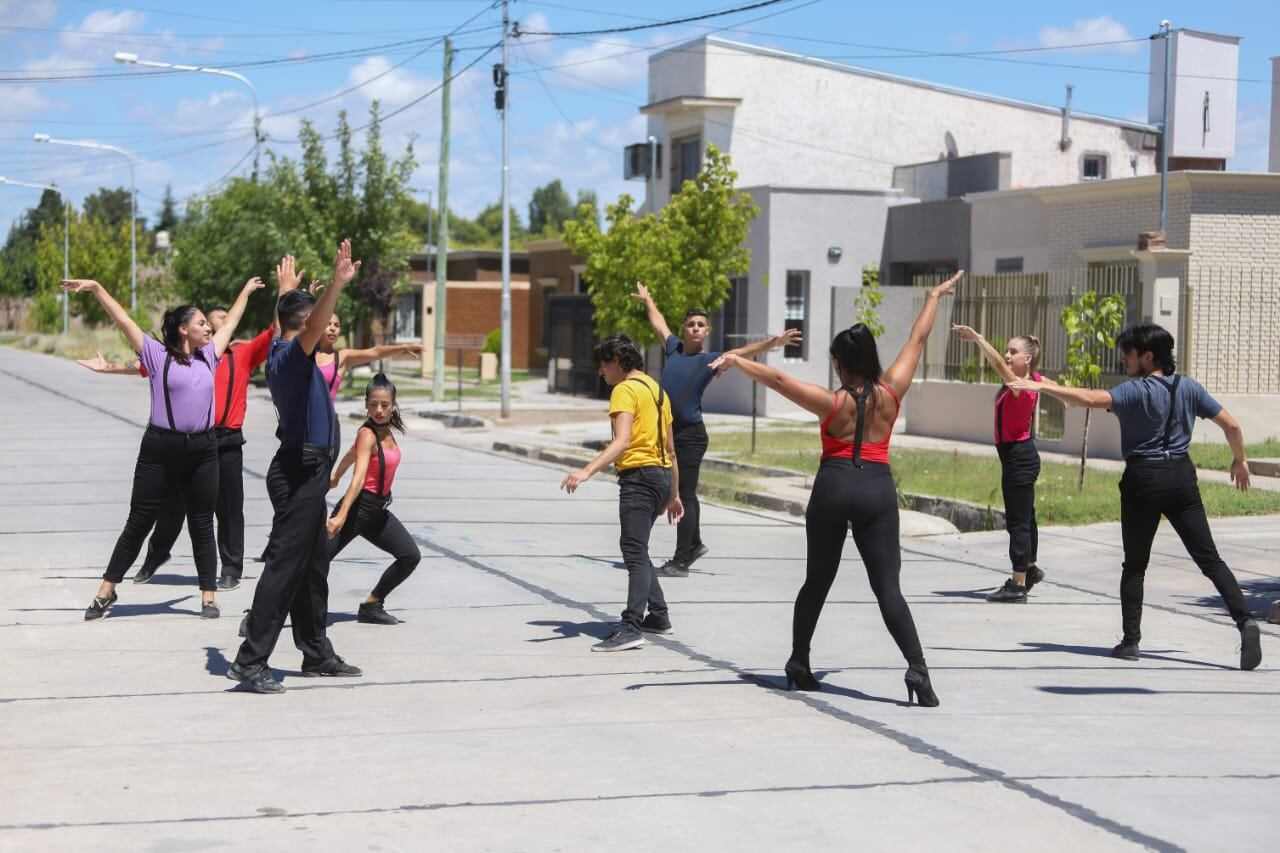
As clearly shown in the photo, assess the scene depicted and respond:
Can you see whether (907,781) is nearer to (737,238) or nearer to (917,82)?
(737,238)

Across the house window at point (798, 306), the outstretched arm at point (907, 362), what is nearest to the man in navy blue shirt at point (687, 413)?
the outstretched arm at point (907, 362)

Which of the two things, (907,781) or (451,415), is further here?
(451,415)

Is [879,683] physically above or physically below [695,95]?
below

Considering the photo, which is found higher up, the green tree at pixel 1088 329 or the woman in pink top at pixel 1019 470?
the green tree at pixel 1088 329

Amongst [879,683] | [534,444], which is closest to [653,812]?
[879,683]

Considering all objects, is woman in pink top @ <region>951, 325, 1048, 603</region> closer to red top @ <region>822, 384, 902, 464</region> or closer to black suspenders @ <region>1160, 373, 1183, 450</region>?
black suspenders @ <region>1160, 373, 1183, 450</region>

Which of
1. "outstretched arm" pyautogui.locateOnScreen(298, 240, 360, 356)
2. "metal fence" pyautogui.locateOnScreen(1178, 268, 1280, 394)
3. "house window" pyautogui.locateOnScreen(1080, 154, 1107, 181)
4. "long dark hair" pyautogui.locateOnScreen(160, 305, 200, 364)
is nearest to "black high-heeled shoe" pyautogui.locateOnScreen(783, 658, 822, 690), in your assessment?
"outstretched arm" pyautogui.locateOnScreen(298, 240, 360, 356)

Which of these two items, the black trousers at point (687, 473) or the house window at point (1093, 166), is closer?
the black trousers at point (687, 473)

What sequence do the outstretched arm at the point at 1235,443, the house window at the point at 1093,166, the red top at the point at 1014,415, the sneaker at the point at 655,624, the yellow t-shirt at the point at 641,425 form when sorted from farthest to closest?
the house window at the point at 1093,166
the red top at the point at 1014,415
the sneaker at the point at 655,624
the yellow t-shirt at the point at 641,425
the outstretched arm at the point at 1235,443

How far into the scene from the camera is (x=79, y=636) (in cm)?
922

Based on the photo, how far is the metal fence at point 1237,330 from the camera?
23234 millimetres

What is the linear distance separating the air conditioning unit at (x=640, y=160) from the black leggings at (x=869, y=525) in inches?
1308

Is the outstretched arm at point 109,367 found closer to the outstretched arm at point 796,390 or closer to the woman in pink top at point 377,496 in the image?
the woman in pink top at point 377,496

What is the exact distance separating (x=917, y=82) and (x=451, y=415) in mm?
18131
